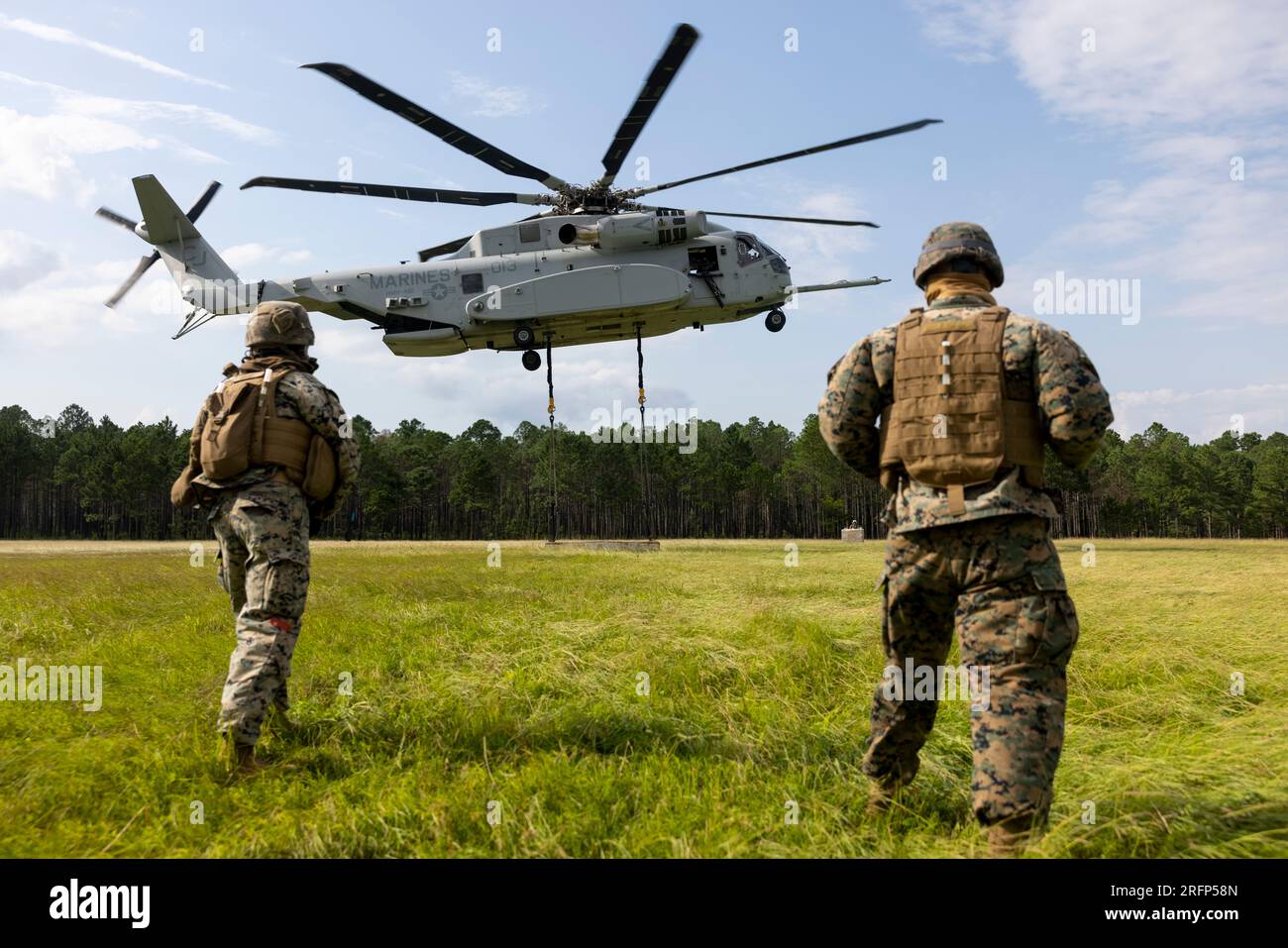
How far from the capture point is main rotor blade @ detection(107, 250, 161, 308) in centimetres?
2059

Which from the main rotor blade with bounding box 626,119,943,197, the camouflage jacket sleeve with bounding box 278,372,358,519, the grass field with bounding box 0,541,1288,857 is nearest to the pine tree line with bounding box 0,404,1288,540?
the main rotor blade with bounding box 626,119,943,197

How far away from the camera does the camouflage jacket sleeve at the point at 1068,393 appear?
9.75 feet

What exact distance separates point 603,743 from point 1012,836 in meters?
1.93

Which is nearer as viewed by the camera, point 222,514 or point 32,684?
point 222,514

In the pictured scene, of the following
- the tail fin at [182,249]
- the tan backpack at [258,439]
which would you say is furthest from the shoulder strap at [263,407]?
the tail fin at [182,249]

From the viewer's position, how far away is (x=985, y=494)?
9.87 ft

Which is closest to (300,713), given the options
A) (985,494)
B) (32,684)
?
(32,684)

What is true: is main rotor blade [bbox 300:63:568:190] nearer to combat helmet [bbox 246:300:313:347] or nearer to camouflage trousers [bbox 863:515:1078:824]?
combat helmet [bbox 246:300:313:347]

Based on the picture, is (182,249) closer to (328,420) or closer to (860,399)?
(328,420)

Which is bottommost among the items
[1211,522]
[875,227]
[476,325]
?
[1211,522]

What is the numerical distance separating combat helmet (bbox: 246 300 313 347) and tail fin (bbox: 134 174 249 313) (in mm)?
16557
